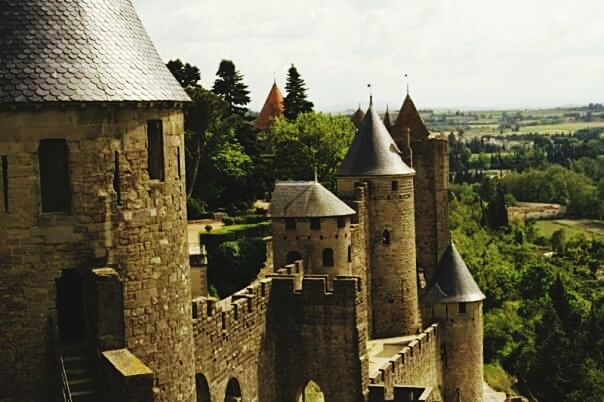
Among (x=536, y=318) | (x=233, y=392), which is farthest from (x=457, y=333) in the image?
(x=536, y=318)

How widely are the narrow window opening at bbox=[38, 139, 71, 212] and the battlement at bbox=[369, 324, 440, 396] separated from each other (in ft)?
49.2

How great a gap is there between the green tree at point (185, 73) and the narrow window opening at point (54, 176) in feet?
142

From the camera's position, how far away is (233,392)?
2370cm

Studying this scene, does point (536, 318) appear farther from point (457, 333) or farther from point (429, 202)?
point (457, 333)

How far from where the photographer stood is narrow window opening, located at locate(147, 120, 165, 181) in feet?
48.2

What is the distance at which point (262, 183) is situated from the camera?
58.2 metres

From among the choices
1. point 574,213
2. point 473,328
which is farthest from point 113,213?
point 574,213

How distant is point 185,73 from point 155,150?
44411 mm

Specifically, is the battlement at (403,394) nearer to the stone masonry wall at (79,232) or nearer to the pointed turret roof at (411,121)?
the stone masonry wall at (79,232)

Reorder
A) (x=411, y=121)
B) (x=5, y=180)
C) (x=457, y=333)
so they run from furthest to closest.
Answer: (x=411, y=121)
(x=457, y=333)
(x=5, y=180)

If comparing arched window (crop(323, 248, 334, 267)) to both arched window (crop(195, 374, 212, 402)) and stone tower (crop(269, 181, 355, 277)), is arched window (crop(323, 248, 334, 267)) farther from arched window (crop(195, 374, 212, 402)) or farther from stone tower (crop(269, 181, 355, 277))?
arched window (crop(195, 374, 212, 402))

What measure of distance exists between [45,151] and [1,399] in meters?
3.57

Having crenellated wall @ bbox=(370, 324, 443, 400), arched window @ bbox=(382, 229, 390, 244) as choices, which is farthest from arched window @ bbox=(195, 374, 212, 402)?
arched window @ bbox=(382, 229, 390, 244)

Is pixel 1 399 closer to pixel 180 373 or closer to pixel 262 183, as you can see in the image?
pixel 180 373
